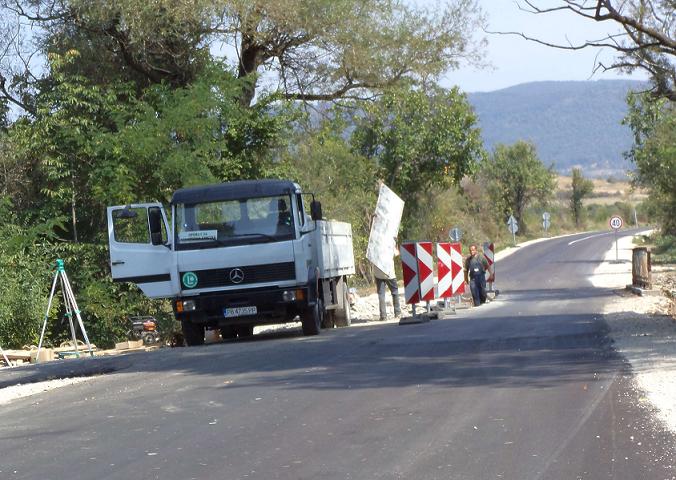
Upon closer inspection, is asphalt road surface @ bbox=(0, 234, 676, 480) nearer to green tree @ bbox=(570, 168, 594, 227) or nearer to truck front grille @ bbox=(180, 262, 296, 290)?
truck front grille @ bbox=(180, 262, 296, 290)

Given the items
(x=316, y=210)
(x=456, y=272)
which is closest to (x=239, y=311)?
(x=316, y=210)

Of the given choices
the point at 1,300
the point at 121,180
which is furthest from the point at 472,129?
the point at 1,300

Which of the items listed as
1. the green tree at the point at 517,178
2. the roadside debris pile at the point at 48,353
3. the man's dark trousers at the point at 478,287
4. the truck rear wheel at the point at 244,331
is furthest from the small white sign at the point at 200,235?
the green tree at the point at 517,178

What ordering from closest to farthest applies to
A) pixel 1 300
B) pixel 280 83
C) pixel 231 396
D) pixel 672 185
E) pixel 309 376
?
pixel 231 396
pixel 309 376
pixel 1 300
pixel 280 83
pixel 672 185

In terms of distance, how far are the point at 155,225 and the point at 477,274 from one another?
15.1 m

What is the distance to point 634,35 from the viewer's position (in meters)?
16.6

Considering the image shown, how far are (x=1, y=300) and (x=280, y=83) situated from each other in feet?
42.2

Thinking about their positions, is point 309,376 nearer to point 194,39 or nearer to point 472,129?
point 194,39

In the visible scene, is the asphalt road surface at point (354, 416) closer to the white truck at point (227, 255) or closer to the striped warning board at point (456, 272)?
the white truck at point (227, 255)

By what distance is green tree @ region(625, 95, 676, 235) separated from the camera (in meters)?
50.7

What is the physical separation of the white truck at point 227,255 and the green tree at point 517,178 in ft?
288

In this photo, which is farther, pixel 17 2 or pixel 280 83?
pixel 280 83

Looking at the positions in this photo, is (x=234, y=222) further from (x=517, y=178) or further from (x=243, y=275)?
(x=517, y=178)

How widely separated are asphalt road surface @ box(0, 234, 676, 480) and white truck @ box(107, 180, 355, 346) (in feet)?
9.36
